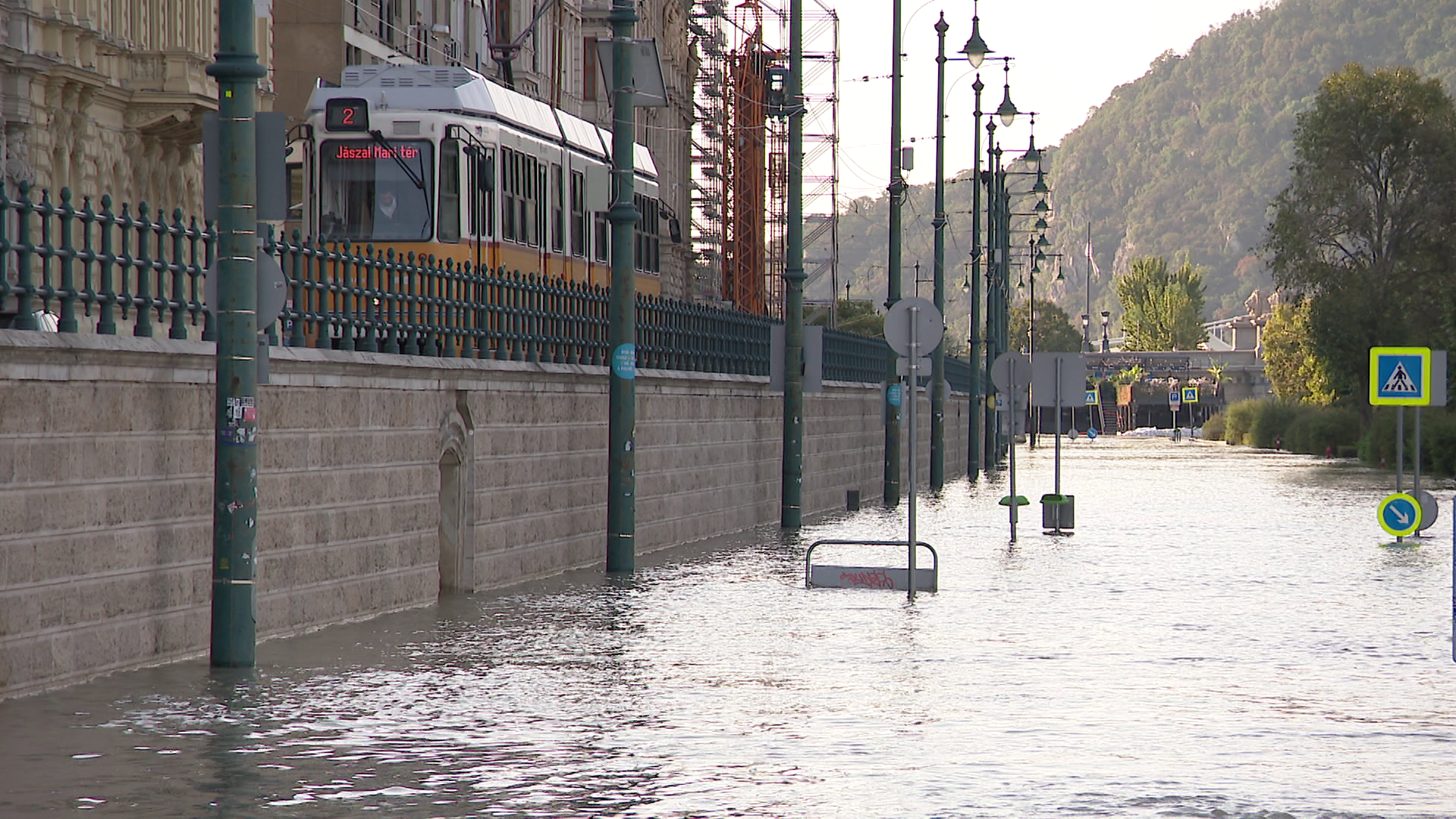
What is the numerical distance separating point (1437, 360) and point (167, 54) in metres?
19.1

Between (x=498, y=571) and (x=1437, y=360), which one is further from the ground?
(x=1437, y=360)

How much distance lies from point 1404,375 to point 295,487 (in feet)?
53.3

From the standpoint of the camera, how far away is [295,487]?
1644cm

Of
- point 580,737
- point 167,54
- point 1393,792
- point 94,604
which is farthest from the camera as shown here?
point 167,54

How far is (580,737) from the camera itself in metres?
11.3

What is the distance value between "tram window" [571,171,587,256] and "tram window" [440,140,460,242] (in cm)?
369

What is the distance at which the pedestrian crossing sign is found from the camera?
27.7 meters

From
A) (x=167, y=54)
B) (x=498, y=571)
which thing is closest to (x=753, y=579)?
(x=498, y=571)

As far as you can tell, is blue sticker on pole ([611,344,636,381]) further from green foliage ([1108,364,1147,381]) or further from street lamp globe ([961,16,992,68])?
green foliage ([1108,364,1147,381])

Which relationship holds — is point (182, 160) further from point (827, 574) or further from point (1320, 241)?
point (1320, 241)

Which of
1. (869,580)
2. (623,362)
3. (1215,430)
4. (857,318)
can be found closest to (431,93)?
(623,362)

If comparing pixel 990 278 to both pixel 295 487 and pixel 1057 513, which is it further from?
pixel 295 487

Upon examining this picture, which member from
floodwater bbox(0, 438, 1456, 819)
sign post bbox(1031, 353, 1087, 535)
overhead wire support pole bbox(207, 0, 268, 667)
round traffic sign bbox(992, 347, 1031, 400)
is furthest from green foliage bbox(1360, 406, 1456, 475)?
overhead wire support pole bbox(207, 0, 268, 667)

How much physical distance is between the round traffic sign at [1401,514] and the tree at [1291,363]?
67174 millimetres
